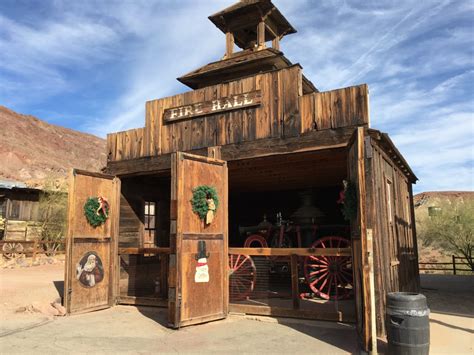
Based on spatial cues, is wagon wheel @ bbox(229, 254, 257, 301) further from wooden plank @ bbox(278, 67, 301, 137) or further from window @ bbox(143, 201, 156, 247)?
wooden plank @ bbox(278, 67, 301, 137)

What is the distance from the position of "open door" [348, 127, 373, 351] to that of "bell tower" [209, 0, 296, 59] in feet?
17.3

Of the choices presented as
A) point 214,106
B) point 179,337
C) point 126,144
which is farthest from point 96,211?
point 179,337

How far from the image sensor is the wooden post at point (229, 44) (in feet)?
35.9

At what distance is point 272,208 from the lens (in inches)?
552

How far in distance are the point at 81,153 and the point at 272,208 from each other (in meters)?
70.6

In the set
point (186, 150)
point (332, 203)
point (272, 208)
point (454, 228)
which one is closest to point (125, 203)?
point (186, 150)

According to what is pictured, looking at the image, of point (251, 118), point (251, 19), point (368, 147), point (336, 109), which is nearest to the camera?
point (368, 147)

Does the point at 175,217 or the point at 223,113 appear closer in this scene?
the point at 175,217

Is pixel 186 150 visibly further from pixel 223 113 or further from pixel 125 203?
pixel 125 203

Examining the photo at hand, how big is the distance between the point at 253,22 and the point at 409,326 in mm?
8477

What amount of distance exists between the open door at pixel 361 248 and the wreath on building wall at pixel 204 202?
2.71 metres

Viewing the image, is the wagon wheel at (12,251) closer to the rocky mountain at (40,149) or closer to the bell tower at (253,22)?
the bell tower at (253,22)

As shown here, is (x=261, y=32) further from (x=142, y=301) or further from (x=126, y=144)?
(x=142, y=301)

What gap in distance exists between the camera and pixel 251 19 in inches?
426
